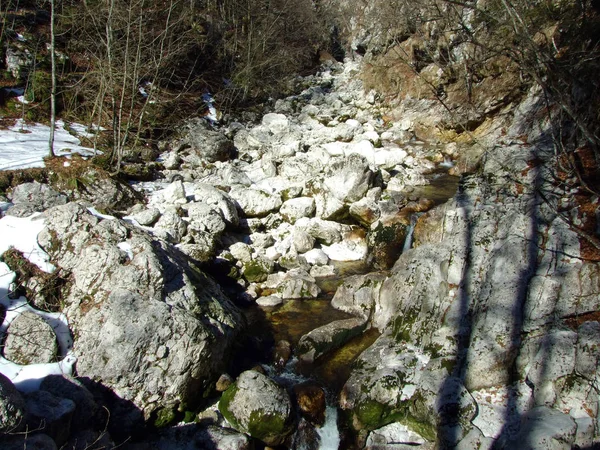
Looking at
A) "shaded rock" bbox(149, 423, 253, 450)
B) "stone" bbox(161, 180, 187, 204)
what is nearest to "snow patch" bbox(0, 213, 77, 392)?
"shaded rock" bbox(149, 423, 253, 450)

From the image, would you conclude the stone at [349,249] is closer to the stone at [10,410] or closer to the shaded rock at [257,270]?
the shaded rock at [257,270]

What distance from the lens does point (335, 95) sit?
2266 cm

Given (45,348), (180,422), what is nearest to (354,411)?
(180,422)

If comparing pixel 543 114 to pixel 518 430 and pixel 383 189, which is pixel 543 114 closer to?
pixel 383 189

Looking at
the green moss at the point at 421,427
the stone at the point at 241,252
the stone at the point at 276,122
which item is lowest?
the green moss at the point at 421,427

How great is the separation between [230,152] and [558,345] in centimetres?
1256

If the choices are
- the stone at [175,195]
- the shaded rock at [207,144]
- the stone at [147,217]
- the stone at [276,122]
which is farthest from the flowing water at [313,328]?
the stone at [276,122]

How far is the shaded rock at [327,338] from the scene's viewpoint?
6781mm

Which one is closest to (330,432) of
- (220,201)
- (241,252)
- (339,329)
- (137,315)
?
(339,329)

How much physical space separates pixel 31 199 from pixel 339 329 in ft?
21.2

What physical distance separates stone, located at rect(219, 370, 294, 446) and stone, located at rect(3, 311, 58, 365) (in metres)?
2.44

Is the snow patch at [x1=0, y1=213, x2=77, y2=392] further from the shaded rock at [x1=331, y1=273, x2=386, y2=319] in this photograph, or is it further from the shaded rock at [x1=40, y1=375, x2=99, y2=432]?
the shaded rock at [x1=331, y1=273, x2=386, y2=319]

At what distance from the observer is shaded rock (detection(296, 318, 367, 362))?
6781mm

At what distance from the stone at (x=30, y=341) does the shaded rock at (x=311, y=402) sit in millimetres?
3442
